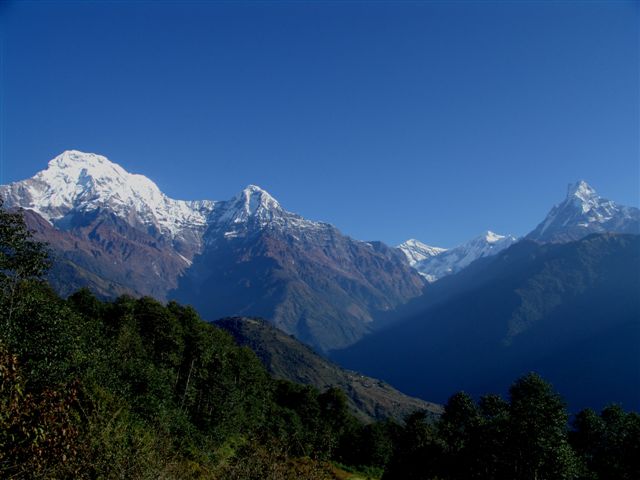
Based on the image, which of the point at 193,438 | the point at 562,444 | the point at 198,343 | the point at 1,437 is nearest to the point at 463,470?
the point at 562,444

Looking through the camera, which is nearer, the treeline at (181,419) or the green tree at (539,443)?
the treeline at (181,419)

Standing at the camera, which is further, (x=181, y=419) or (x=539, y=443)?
(x=181, y=419)

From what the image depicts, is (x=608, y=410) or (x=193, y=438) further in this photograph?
(x=608, y=410)

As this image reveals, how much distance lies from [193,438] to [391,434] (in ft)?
265

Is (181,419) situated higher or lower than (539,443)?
lower

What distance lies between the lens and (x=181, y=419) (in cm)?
6456

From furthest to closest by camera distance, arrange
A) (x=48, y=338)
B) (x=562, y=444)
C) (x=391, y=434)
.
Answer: (x=391, y=434) → (x=562, y=444) → (x=48, y=338)

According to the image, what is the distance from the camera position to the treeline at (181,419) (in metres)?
18.7

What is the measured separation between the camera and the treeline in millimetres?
18672

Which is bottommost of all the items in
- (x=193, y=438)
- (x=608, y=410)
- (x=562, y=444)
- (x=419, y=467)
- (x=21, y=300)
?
(x=193, y=438)

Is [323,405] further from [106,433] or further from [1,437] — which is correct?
[1,437]

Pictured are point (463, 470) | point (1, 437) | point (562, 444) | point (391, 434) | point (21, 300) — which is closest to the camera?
point (1, 437)

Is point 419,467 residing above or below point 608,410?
below

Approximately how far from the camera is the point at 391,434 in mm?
133375
